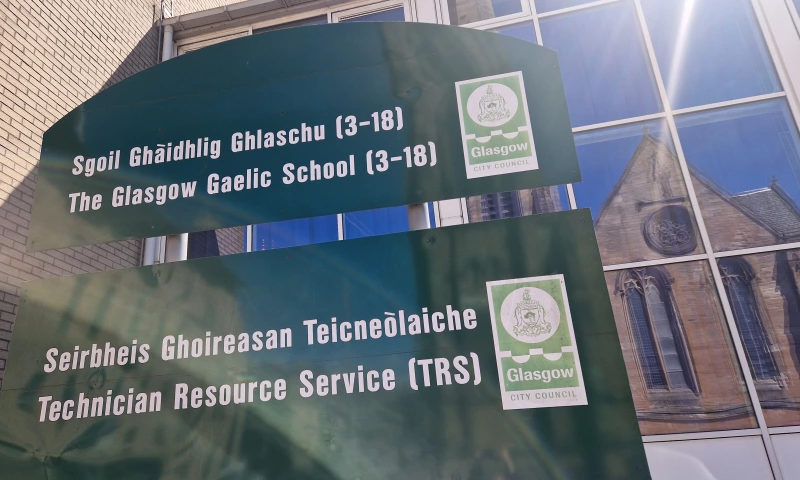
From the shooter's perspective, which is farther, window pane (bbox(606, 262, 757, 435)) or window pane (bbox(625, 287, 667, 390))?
window pane (bbox(625, 287, 667, 390))

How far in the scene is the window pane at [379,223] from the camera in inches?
226

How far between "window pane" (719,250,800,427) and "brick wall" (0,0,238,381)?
6.34m

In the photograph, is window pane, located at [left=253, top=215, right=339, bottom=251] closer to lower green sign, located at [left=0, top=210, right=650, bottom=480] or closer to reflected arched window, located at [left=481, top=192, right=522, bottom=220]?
reflected arched window, located at [left=481, top=192, right=522, bottom=220]

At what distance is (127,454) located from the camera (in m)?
1.89

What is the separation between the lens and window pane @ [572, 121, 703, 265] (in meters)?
5.40

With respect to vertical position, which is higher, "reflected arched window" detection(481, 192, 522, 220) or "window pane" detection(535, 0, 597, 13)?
"window pane" detection(535, 0, 597, 13)

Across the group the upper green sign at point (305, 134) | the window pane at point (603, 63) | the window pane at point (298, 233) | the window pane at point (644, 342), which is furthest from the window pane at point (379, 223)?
the upper green sign at point (305, 134)

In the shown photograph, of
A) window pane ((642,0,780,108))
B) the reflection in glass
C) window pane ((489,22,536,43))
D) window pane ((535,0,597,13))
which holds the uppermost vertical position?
window pane ((535,0,597,13))

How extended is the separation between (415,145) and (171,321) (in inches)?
44.3

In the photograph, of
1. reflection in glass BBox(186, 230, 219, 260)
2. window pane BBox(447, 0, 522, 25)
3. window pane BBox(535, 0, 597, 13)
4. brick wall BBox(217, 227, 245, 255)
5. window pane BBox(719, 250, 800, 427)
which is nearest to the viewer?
window pane BBox(719, 250, 800, 427)

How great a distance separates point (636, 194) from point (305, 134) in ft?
14.4

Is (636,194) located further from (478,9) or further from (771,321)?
(478,9)

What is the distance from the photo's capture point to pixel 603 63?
6.12 metres

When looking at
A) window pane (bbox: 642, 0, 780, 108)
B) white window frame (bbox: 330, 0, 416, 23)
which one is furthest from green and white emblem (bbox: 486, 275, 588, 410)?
white window frame (bbox: 330, 0, 416, 23)
